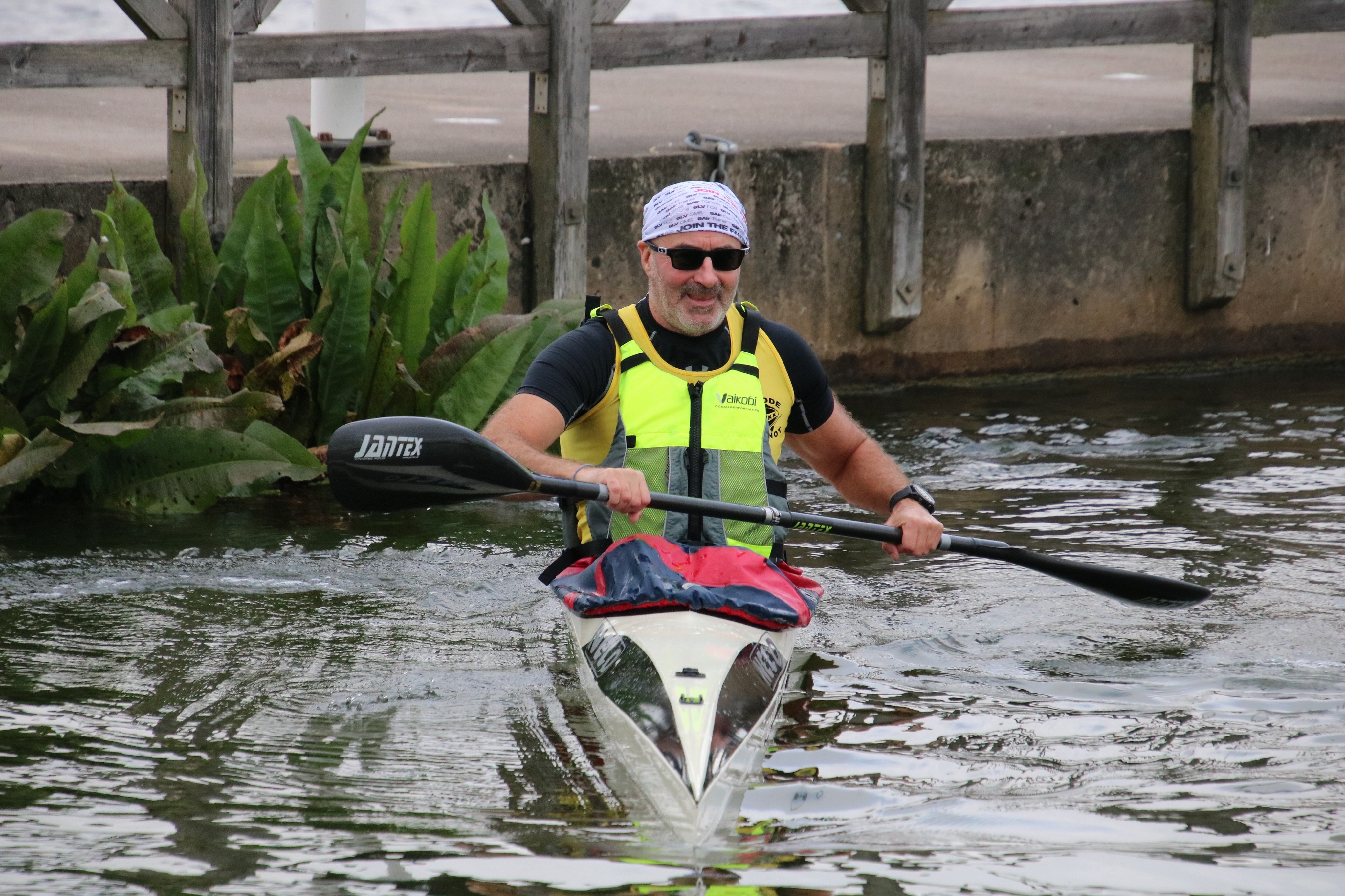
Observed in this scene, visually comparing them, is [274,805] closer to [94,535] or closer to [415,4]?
[94,535]

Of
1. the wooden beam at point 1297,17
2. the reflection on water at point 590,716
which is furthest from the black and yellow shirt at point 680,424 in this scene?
the wooden beam at point 1297,17

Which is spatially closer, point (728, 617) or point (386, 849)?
point (386, 849)

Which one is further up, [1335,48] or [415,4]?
[415,4]

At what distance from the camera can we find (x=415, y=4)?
69.0 ft

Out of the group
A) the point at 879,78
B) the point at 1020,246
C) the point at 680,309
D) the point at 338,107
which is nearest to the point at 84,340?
the point at 338,107

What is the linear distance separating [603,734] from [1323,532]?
3323 millimetres

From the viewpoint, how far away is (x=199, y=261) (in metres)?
6.48

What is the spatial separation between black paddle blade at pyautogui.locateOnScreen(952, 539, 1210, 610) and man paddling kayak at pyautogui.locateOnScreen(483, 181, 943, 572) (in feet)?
1.39

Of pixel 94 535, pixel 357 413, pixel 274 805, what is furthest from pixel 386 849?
pixel 357 413

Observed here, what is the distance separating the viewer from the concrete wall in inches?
321

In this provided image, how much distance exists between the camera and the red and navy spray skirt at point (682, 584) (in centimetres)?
418

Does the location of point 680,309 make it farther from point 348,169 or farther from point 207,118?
point 207,118

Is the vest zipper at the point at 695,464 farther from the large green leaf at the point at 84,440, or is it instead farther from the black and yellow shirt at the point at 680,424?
the large green leaf at the point at 84,440

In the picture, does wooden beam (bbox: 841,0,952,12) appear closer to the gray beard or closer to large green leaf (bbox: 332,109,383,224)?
large green leaf (bbox: 332,109,383,224)
